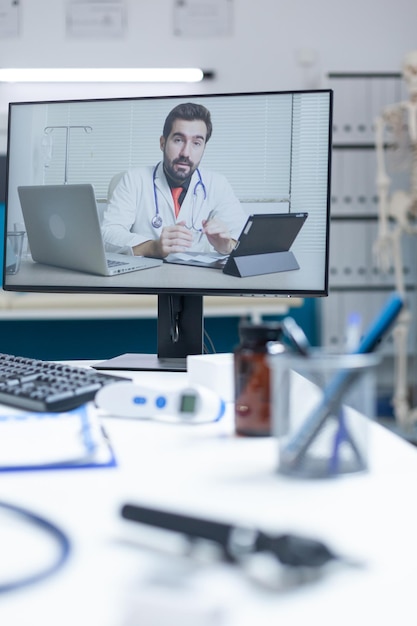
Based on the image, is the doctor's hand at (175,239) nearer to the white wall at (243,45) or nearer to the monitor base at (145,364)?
the monitor base at (145,364)

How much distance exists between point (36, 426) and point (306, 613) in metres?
0.39

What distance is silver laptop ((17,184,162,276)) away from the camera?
3.92 feet

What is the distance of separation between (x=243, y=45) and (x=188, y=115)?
2.32m

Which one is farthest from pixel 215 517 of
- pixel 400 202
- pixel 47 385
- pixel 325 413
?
pixel 400 202

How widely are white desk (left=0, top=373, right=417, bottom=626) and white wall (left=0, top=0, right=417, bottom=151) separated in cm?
287

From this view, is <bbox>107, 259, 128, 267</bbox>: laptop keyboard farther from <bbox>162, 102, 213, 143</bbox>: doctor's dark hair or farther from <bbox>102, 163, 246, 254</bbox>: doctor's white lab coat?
<bbox>162, 102, 213, 143</bbox>: doctor's dark hair

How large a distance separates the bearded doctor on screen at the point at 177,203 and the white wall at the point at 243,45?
2.26 m

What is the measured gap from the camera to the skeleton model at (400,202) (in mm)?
2986

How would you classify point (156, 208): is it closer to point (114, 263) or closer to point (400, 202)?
point (114, 263)

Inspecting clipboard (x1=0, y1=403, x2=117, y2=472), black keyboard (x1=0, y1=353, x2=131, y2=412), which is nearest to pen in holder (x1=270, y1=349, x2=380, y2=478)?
clipboard (x1=0, y1=403, x2=117, y2=472)

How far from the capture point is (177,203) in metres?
1.17

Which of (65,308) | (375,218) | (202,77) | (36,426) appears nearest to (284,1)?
(202,77)

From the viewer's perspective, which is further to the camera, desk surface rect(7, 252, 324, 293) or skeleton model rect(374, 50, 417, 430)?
skeleton model rect(374, 50, 417, 430)

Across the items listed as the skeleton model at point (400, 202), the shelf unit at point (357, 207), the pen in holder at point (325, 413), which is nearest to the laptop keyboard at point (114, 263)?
the pen in holder at point (325, 413)
